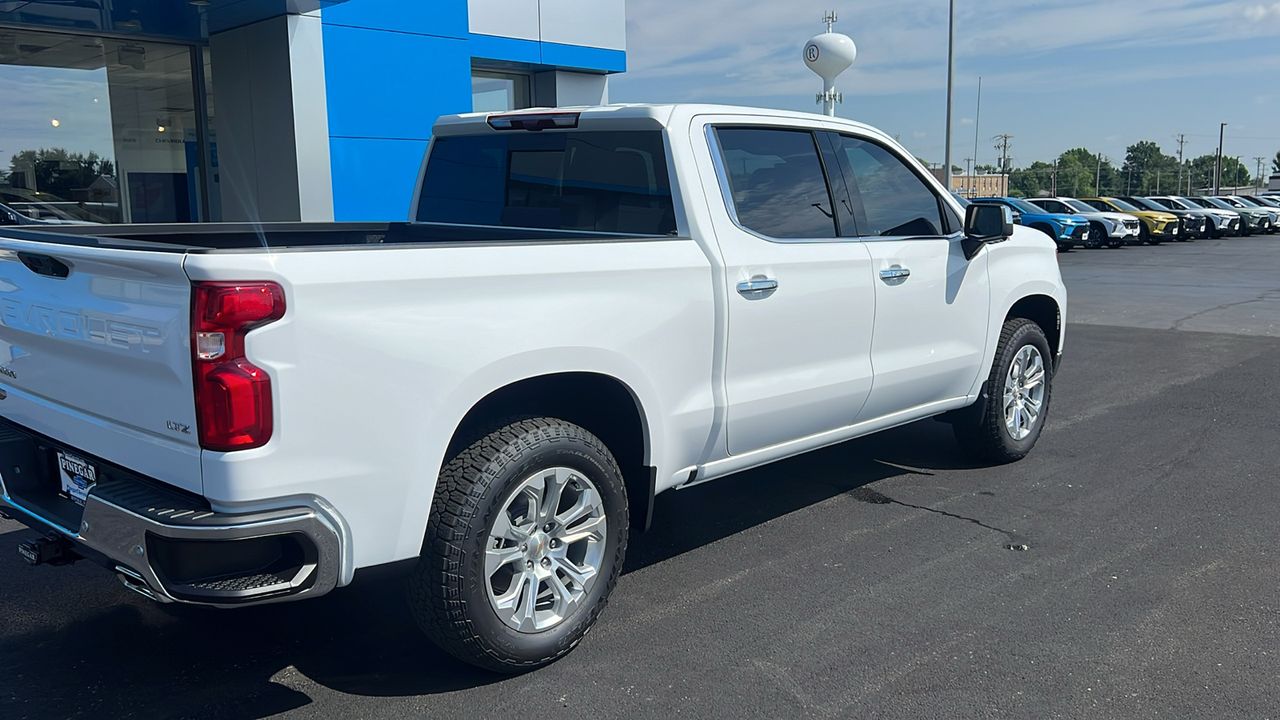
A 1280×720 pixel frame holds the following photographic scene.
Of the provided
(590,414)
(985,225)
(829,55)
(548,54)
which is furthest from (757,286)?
(829,55)

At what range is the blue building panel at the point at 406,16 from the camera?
1306cm

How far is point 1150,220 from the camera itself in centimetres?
3244

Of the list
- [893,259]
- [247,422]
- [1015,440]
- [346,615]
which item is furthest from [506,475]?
[1015,440]

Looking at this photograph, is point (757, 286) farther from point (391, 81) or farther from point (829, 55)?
point (829, 55)

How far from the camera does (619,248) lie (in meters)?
3.78

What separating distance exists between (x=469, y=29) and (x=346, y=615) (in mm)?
12548

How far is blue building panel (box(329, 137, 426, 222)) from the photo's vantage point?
13.2 metres

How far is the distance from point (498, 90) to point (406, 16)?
338 cm

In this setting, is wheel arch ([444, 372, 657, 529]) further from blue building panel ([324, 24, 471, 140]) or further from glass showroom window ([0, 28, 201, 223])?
glass showroom window ([0, 28, 201, 223])

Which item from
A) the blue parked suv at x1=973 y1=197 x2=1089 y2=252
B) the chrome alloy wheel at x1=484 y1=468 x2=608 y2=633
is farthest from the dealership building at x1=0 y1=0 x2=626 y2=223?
the blue parked suv at x1=973 y1=197 x2=1089 y2=252

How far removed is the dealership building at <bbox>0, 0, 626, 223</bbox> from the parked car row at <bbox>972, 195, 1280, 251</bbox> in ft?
57.0

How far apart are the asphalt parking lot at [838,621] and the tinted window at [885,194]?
1432mm

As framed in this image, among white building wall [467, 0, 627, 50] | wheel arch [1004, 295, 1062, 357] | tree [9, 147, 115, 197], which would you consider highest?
white building wall [467, 0, 627, 50]

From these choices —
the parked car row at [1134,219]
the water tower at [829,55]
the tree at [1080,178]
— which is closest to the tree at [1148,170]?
the tree at [1080,178]
